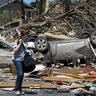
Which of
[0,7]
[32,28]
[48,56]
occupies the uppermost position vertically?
[0,7]

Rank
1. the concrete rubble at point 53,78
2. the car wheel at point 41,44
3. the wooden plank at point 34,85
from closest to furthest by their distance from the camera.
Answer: the concrete rubble at point 53,78, the wooden plank at point 34,85, the car wheel at point 41,44

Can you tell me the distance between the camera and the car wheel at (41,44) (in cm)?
1785

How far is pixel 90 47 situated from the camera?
55.6ft

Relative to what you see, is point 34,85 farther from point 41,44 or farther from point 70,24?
point 70,24

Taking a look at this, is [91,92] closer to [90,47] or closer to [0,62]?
[90,47]

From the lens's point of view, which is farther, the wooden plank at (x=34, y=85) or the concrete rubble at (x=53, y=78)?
the wooden plank at (x=34, y=85)

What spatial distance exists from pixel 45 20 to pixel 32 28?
120 cm

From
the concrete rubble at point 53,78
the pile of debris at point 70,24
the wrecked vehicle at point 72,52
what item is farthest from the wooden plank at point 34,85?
the pile of debris at point 70,24

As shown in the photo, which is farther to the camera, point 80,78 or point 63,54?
point 63,54

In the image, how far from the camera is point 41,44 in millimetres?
18125

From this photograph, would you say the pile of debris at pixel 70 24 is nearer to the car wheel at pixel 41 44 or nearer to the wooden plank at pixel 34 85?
the car wheel at pixel 41 44

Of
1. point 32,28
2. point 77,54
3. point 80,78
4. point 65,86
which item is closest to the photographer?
point 65,86

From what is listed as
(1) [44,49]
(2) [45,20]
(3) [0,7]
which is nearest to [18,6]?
(3) [0,7]

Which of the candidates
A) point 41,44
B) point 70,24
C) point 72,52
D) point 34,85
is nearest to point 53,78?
point 34,85
